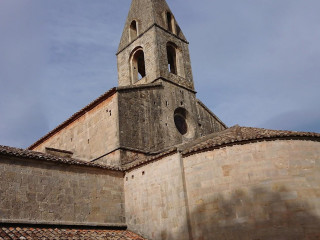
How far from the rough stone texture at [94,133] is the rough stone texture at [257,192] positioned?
4672 mm

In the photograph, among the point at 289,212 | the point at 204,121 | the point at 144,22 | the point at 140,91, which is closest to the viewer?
the point at 289,212

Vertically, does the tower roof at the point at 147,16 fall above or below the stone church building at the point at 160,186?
above

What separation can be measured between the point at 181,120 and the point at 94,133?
484 cm

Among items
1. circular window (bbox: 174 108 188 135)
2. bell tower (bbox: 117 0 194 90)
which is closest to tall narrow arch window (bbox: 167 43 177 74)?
bell tower (bbox: 117 0 194 90)

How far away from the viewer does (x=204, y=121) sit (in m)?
19.3

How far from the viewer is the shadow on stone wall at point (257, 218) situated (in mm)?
9430

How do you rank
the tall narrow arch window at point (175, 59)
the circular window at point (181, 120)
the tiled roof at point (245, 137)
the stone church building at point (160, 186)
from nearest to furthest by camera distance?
the stone church building at point (160, 186)
the tiled roof at point (245, 137)
the circular window at point (181, 120)
the tall narrow arch window at point (175, 59)

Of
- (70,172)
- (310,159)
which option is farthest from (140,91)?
(310,159)

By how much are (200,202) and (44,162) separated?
17.4ft

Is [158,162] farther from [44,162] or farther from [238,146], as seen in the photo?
[44,162]

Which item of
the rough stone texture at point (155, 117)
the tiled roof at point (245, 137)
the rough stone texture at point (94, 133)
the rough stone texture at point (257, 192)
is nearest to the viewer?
the rough stone texture at point (257, 192)

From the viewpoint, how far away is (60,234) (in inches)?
414

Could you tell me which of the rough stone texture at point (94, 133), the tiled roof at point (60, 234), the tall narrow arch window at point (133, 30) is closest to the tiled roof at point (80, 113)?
the rough stone texture at point (94, 133)

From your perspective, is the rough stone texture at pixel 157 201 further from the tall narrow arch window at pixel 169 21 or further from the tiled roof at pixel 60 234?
the tall narrow arch window at pixel 169 21
